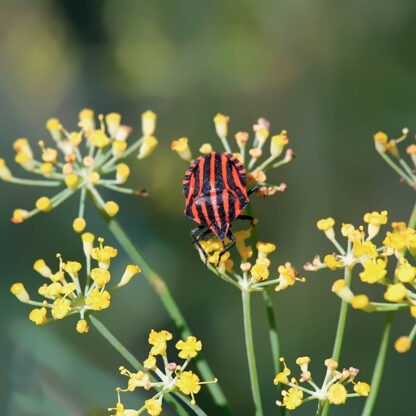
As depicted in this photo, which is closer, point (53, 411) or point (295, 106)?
point (53, 411)

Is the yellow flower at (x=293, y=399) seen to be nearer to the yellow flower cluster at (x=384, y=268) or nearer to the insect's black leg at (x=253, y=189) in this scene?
the yellow flower cluster at (x=384, y=268)

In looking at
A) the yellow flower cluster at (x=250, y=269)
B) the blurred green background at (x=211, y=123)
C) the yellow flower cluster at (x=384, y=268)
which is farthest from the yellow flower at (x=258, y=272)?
the blurred green background at (x=211, y=123)

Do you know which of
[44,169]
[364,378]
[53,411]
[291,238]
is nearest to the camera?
[44,169]

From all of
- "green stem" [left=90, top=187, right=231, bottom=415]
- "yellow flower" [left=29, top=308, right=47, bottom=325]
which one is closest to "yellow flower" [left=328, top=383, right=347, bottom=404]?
"green stem" [left=90, top=187, right=231, bottom=415]

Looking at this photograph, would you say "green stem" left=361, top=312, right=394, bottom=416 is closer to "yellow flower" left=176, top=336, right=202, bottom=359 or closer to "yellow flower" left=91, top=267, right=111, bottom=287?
"yellow flower" left=176, top=336, right=202, bottom=359

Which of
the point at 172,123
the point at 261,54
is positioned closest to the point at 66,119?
the point at 172,123

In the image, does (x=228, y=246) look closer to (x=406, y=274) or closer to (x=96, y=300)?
(x=96, y=300)

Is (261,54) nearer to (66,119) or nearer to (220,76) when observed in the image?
(220,76)

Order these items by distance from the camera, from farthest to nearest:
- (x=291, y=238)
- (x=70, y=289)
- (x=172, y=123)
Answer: (x=172, y=123), (x=291, y=238), (x=70, y=289)
